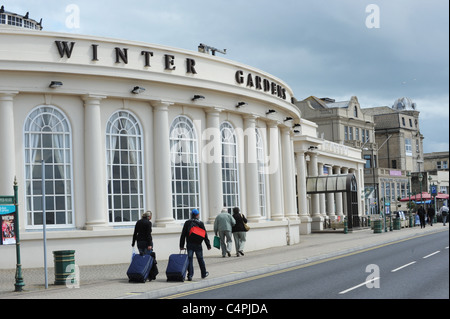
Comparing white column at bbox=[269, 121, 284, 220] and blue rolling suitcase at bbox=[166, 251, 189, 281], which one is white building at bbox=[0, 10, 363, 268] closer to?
white column at bbox=[269, 121, 284, 220]

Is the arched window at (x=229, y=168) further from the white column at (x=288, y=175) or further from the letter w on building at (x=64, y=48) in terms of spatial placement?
the letter w on building at (x=64, y=48)

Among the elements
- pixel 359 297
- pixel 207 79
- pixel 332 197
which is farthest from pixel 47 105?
pixel 332 197

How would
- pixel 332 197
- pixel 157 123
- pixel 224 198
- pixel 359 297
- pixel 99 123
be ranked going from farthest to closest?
pixel 332 197
pixel 224 198
pixel 157 123
pixel 99 123
pixel 359 297

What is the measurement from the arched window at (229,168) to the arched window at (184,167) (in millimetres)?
1644

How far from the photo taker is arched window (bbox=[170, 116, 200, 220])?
2398 cm

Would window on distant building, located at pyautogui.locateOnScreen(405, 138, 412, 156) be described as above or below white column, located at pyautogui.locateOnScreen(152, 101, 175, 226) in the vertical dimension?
above

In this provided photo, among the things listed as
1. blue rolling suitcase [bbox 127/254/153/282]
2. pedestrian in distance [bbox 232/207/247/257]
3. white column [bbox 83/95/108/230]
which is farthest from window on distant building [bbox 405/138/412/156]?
blue rolling suitcase [bbox 127/254/153/282]

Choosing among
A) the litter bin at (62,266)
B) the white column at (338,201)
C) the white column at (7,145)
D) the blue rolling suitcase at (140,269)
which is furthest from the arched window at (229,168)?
the white column at (338,201)

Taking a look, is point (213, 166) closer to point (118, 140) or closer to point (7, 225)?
point (118, 140)

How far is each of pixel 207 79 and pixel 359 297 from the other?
13.8 meters

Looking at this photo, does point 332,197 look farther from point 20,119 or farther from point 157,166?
point 20,119

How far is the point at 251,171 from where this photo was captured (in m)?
27.0

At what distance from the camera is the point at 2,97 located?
66.8 feet

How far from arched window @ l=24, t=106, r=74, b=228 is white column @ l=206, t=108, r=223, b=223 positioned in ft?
18.1
